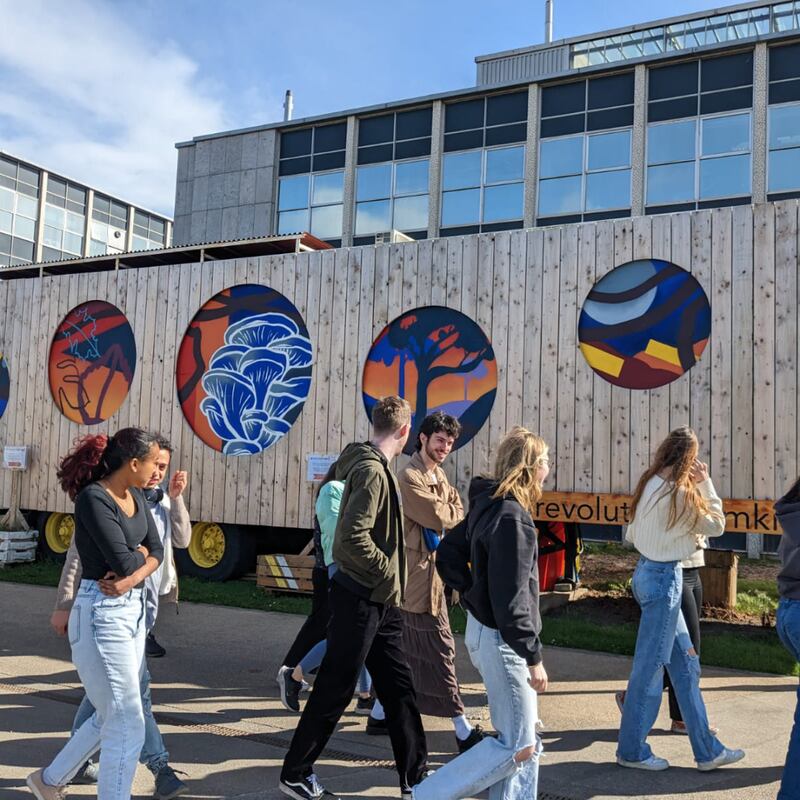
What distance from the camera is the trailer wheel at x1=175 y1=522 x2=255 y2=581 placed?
11.8 metres

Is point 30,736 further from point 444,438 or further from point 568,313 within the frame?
point 568,313

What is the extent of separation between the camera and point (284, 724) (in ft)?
19.4

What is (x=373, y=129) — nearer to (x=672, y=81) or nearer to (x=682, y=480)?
(x=672, y=81)

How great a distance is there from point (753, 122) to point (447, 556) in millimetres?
19245

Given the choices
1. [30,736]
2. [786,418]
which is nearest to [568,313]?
[786,418]

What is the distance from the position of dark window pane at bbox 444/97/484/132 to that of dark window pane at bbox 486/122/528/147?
39 cm

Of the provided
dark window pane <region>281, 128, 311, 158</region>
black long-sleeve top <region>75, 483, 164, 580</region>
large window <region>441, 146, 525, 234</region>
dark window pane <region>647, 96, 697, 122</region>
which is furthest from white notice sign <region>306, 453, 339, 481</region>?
dark window pane <region>281, 128, 311, 158</region>

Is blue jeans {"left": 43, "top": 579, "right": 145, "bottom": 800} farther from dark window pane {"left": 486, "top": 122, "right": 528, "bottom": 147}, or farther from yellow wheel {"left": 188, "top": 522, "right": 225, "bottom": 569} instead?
dark window pane {"left": 486, "top": 122, "right": 528, "bottom": 147}

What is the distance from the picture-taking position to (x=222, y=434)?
38.9 feet

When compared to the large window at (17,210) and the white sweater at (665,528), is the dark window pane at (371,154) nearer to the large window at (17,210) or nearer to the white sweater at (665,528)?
the white sweater at (665,528)

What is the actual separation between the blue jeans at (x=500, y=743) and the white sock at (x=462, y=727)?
1456 millimetres

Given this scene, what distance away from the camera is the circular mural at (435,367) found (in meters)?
10.2

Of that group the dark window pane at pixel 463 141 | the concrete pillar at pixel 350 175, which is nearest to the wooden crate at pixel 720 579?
the dark window pane at pixel 463 141

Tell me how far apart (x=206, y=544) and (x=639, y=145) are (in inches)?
572
